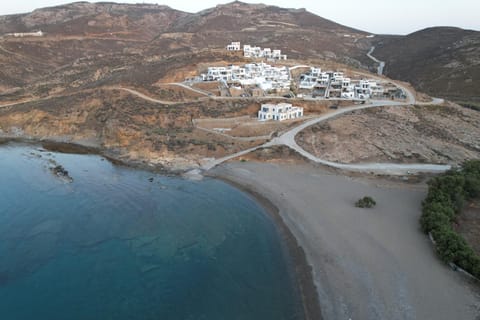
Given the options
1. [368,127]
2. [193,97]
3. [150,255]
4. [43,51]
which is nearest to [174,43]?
[43,51]

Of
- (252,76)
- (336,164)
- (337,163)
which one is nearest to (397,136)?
(337,163)

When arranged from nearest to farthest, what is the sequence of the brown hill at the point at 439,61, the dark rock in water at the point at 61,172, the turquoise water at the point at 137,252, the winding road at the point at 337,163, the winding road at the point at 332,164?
the turquoise water at the point at 137,252, the winding road at the point at 332,164, the winding road at the point at 337,163, the dark rock in water at the point at 61,172, the brown hill at the point at 439,61

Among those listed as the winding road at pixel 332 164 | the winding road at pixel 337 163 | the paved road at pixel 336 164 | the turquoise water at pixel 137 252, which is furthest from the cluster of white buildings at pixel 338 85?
the turquoise water at pixel 137 252

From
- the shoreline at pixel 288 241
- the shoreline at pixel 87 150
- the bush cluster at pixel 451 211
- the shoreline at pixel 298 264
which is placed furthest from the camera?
the shoreline at pixel 87 150

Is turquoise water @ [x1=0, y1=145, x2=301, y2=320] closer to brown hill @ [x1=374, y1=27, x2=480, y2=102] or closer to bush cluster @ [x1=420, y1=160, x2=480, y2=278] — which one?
bush cluster @ [x1=420, y1=160, x2=480, y2=278]

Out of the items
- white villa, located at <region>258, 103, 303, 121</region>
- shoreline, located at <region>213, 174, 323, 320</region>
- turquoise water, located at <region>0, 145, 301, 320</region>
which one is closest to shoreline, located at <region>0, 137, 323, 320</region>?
shoreline, located at <region>213, 174, 323, 320</region>

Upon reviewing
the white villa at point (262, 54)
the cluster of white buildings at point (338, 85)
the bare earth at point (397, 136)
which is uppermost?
the white villa at point (262, 54)

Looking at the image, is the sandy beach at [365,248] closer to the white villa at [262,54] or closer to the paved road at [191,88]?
the paved road at [191,88]

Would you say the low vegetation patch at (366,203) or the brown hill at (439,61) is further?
the brown hill at (439,61)
